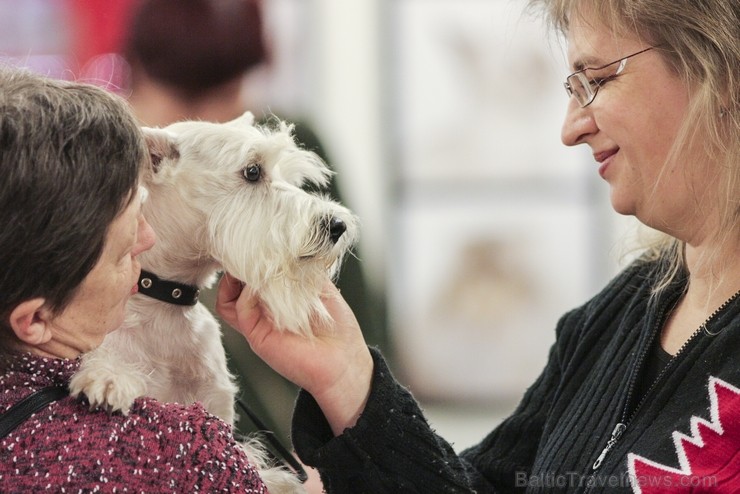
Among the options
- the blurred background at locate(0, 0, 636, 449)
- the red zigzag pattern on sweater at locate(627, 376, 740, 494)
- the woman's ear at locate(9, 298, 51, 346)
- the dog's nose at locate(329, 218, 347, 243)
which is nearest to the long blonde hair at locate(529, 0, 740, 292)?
the red zigzag pattern on sweater at locate(627, 376, 740, 494)

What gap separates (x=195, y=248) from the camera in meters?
1.41

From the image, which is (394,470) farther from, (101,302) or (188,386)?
(101,302)

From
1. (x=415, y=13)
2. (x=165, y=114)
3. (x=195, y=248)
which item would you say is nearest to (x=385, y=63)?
(x=415, y=13)

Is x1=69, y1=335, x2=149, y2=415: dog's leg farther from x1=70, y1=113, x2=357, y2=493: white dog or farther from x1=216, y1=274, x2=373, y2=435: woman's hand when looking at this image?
x1=216, y1=274, x2=373, y2=435: woman's hand

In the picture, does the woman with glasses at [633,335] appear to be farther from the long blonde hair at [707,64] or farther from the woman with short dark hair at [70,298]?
the woman with short dark hair at [70,298]

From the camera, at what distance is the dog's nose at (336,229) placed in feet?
Result: 4.74

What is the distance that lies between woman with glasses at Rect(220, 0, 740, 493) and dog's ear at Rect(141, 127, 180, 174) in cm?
23

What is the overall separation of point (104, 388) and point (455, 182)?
2.90m

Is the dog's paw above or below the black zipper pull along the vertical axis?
below

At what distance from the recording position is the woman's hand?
1.33 metres

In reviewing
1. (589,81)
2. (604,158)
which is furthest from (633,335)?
(589,81)

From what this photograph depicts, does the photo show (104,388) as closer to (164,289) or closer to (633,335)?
(164,289)

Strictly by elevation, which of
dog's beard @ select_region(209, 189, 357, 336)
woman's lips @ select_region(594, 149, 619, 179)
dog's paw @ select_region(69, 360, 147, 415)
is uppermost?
woman's lips @ select_region(594, 149, 619, 179)

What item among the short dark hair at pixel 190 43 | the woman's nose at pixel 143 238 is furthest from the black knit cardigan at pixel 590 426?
the short dark hair at pixel 190 43
